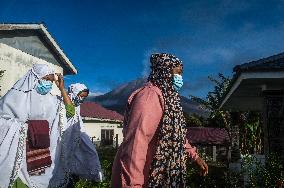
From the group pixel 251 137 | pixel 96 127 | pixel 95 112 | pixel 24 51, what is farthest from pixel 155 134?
pixel 95 112

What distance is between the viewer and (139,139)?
113 inches

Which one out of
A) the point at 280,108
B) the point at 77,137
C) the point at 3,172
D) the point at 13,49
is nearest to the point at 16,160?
the point at 3,172

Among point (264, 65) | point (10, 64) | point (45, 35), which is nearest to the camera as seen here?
point (264, 65)

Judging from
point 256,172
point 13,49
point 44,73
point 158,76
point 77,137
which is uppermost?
point 13,49

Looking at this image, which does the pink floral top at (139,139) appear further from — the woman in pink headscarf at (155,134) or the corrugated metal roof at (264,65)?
the corrugated metal roof at (264,65)

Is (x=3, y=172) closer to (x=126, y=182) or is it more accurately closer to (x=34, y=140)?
(x=34, y=140)

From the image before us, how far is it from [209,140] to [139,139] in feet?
103

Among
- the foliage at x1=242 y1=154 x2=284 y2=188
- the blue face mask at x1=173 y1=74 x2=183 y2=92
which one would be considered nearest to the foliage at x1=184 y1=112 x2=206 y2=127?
the foliage at x1=242 y1=154 x2=284 y2=188

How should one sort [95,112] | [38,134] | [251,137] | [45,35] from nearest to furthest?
[38,134] < [45,35] < [251,137] < [95,112]

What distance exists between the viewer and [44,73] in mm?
5020

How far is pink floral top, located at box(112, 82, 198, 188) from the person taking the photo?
2.82 meters

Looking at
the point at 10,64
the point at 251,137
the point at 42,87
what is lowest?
the point at 42,87

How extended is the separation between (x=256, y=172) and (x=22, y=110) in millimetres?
4958

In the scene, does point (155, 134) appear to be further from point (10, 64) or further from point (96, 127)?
point (96, 127)
